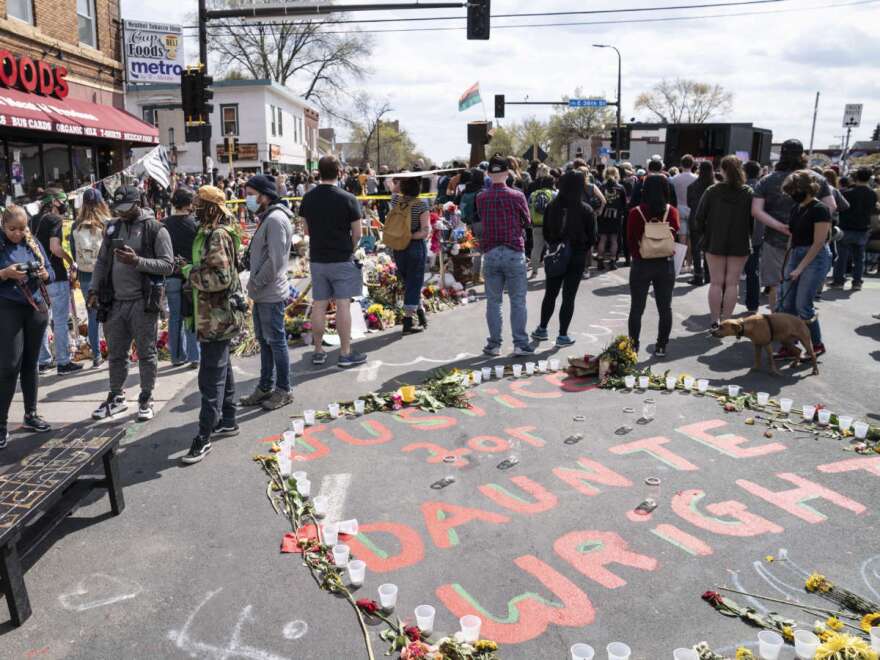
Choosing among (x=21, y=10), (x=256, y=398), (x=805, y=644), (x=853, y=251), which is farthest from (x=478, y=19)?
(x=805, y=644)

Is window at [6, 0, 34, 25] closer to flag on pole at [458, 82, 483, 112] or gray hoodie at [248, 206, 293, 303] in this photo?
flag on pole at [458, 82, 483, 112]

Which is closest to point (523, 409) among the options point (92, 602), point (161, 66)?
point (92, 602)

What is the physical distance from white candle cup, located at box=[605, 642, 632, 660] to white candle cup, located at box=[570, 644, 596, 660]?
0.22ft

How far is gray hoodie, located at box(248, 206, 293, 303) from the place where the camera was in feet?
18.6

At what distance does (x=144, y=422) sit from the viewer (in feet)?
18.8

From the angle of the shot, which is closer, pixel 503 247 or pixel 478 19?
pixel 503 247

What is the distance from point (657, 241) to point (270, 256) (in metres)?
3.69

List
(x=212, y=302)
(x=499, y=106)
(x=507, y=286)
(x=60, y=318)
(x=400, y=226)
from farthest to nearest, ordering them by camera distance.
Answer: (x=499, y=106), (x=400, y=226), (x=507, y=286), (x=60, y=318), (x=212, y=302)

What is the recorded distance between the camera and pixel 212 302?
487 cm

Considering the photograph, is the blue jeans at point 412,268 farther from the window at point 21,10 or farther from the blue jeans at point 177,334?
the window at point 21,10

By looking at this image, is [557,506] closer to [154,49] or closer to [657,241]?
[657,241]

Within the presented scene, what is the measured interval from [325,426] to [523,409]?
164cm

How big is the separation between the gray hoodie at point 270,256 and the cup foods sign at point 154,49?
14.9 metres

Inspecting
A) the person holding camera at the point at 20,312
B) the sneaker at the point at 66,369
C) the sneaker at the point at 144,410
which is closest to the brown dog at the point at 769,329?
the sneaker at the point at 144,410
